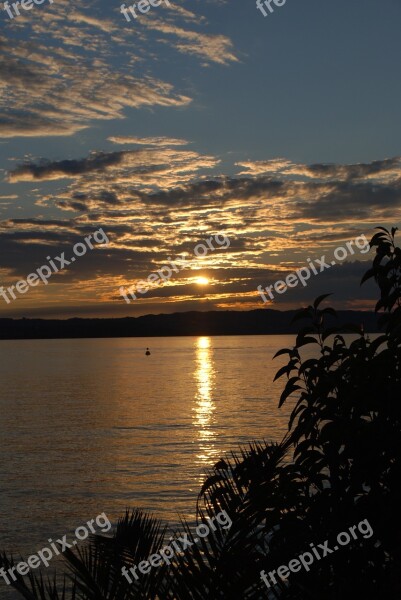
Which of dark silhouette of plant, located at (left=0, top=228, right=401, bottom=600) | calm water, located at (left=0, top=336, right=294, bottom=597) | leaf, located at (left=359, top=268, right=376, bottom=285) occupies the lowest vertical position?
dark silhouette of plant, located at (left=0, top=228, right=401, bottom=600)

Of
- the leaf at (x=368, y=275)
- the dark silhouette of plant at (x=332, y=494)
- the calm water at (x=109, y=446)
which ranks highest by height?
the calm water at (x=109, y=446)

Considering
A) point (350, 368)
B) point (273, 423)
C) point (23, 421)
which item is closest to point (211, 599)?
point (350, 368)

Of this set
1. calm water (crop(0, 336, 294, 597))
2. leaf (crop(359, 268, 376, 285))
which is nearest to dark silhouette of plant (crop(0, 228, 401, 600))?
leaf (crop(359, 268, 376, 285))

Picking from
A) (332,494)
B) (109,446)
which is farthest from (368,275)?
(109,446)

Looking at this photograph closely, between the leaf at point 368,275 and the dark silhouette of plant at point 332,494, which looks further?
the leaf at point 368,275

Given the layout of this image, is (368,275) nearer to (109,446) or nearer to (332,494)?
(332,494)

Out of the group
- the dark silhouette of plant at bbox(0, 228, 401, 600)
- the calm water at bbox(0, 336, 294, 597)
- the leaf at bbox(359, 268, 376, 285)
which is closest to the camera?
the dark silhouette of plant at bbox(0, 228, 401, 600)

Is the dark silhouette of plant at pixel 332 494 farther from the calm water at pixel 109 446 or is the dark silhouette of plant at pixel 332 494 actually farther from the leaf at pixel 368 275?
the calm water at pixel 109 446

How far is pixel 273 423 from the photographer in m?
58.1

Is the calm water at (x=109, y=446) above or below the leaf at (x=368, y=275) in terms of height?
above

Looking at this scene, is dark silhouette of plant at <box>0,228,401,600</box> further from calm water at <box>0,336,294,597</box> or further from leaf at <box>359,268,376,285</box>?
calm water at <box>0,336,294,597</box>

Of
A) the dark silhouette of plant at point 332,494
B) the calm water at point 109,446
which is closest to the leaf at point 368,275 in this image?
the dark silhouette of plant at point 332,494

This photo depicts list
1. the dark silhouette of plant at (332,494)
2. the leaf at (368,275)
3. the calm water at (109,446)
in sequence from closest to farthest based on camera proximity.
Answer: the dark silhouette of plant at (332,494) < the leaf at (368,275) < the calm water at (109,446)

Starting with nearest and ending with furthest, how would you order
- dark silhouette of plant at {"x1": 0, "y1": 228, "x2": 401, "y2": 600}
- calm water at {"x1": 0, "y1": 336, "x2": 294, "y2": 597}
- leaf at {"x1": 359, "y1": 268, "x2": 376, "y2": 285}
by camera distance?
dark silhouette of plant at {"x1": 0, "y1": 228, "x2": 401, "y2": 600} < leaf at {"x1": 359, "y1": 268, "x2": 376, "y2": 285} < calm water at {"x1": 0, "y1": 336, "x2": 294, "y2": 597}
